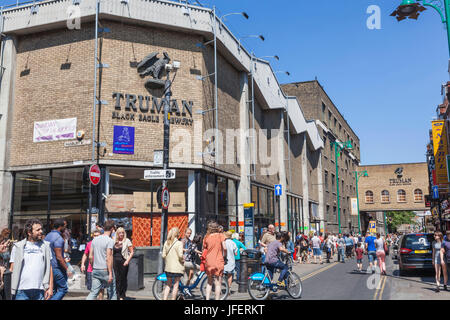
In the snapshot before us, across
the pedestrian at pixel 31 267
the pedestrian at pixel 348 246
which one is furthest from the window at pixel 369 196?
the pedestrian at pixel 31 267

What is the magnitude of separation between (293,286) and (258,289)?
100 cm

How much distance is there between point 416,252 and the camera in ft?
49.5

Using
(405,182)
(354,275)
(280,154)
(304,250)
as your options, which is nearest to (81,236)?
(354,275)

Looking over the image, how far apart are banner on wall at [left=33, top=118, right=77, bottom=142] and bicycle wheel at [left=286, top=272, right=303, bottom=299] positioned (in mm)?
10712

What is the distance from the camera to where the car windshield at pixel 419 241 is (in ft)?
49.7

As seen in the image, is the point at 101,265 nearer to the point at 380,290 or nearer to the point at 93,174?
the point at 93,174

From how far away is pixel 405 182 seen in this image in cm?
6706

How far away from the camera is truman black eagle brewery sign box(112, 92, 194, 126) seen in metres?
17.0

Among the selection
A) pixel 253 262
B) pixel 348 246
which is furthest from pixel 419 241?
pixel 348 246

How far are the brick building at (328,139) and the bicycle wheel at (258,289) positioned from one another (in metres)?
33.9

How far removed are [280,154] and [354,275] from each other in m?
14.8

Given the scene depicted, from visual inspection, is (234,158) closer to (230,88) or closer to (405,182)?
(230,88)

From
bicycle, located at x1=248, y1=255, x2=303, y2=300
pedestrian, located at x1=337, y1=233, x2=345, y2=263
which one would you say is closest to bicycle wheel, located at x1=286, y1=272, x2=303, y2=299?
bicycle, located at x1=248, y1=255, x2=303, y2=300

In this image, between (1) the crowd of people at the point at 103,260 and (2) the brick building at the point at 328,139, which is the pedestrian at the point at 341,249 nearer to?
(1) the crowd of people at the point at 103,260
